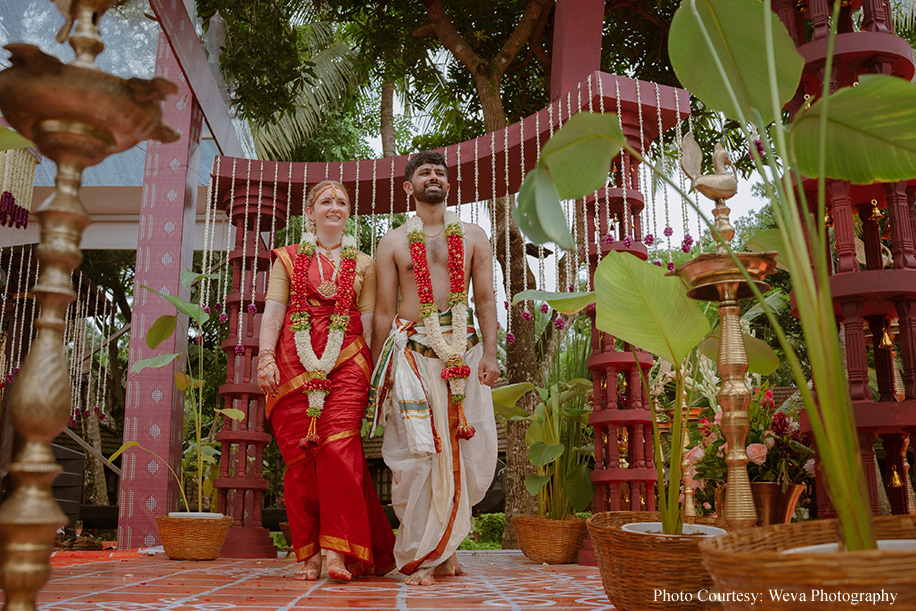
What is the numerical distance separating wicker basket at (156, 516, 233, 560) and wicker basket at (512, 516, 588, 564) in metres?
1.94

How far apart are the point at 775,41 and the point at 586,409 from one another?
3197 millimetres

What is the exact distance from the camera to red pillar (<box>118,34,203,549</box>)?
5.43 metres

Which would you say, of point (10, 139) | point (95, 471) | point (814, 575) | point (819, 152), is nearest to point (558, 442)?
point (819, 152)

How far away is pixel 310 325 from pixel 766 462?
242cm

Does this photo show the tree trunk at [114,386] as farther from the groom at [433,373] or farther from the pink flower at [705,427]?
the pink flower at [705,427]

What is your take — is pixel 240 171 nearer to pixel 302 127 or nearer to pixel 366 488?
pixel 366 488

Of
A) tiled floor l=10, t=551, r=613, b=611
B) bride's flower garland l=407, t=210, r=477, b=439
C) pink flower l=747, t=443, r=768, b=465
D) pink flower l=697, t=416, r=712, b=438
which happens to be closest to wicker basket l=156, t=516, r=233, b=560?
tiled floor l=10, t=551, r=613, b=611

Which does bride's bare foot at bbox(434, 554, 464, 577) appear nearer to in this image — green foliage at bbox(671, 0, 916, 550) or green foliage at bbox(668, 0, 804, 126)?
green foliage at bbox(671, 0, 916, 550)

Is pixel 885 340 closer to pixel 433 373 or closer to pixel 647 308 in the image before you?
pixel 647 308

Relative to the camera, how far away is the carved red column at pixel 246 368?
5234 mm

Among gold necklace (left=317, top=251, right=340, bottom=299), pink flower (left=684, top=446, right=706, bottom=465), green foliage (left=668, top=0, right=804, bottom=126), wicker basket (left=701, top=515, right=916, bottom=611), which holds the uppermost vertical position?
green foliage (left=668, top=0, right=804, bottom=126)

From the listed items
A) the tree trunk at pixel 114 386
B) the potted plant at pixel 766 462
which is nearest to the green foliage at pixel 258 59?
the potted plant at pixel 766 462

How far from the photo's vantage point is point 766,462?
3838 millimetres

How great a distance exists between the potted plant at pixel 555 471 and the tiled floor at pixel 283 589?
225 mm
